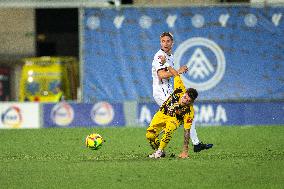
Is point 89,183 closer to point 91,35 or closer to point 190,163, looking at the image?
point 190,163

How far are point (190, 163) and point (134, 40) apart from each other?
1644cm

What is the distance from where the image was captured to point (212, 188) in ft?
41.8

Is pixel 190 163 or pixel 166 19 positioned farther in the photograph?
pixel 166 19

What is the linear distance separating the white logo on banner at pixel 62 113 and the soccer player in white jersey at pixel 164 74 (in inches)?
506

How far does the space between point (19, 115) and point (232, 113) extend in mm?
6801

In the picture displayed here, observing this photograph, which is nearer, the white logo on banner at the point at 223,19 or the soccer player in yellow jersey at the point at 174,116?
the soccer player in yellow jersey at the point at 174,116

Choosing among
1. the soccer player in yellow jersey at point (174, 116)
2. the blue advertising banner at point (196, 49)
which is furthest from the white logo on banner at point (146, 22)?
the soccer player in yellow jersey at point (174, 116)

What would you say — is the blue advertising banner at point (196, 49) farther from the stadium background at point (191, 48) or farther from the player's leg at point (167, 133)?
the player's leg at point (167, 133)

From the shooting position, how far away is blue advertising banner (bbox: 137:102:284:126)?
3089 centimetres

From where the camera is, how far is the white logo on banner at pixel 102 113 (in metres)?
30.4

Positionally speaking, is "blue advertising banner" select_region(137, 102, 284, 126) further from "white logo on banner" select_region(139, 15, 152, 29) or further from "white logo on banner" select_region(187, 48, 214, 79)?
"white logo on banner" select_region(139, 15, 152, 29)

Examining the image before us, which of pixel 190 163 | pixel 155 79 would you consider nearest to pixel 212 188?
pixel 190 163

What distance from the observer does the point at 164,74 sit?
17.3 m

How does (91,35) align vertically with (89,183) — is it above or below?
above
